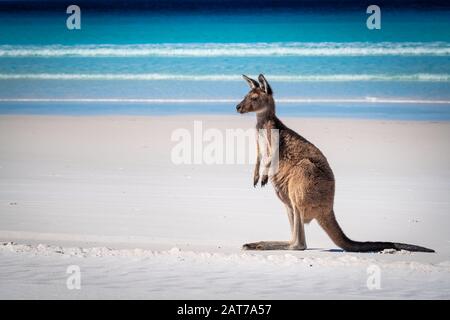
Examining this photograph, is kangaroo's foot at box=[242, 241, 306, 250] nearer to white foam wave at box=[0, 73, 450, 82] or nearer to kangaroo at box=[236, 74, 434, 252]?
kangaroo at box=[236, 74, 434, 252]

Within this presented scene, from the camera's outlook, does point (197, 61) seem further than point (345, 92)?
Yes

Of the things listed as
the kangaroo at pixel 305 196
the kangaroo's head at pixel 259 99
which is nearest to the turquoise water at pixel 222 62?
the kangaroo's head at pixel 259 99

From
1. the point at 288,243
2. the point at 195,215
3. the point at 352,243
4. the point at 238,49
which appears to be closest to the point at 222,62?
the point at 238,49

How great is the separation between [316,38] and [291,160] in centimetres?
1217

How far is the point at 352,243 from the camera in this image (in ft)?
17.4

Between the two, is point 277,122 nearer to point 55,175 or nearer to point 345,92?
point 55,175

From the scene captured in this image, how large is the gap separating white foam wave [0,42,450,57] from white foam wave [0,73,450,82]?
148cm

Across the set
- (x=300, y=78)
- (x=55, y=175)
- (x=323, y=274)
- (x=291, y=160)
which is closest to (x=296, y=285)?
(x=323, y=274)

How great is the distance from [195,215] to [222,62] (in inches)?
372

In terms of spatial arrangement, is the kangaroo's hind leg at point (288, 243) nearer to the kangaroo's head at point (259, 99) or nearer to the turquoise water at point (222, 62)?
the kangaroo's head at point (259, 99)

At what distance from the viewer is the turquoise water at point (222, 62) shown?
1257 cm

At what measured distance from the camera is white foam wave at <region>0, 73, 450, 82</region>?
46.0ft

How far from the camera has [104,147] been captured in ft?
31.8

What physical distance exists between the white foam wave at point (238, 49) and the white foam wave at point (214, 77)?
1.48 meters
